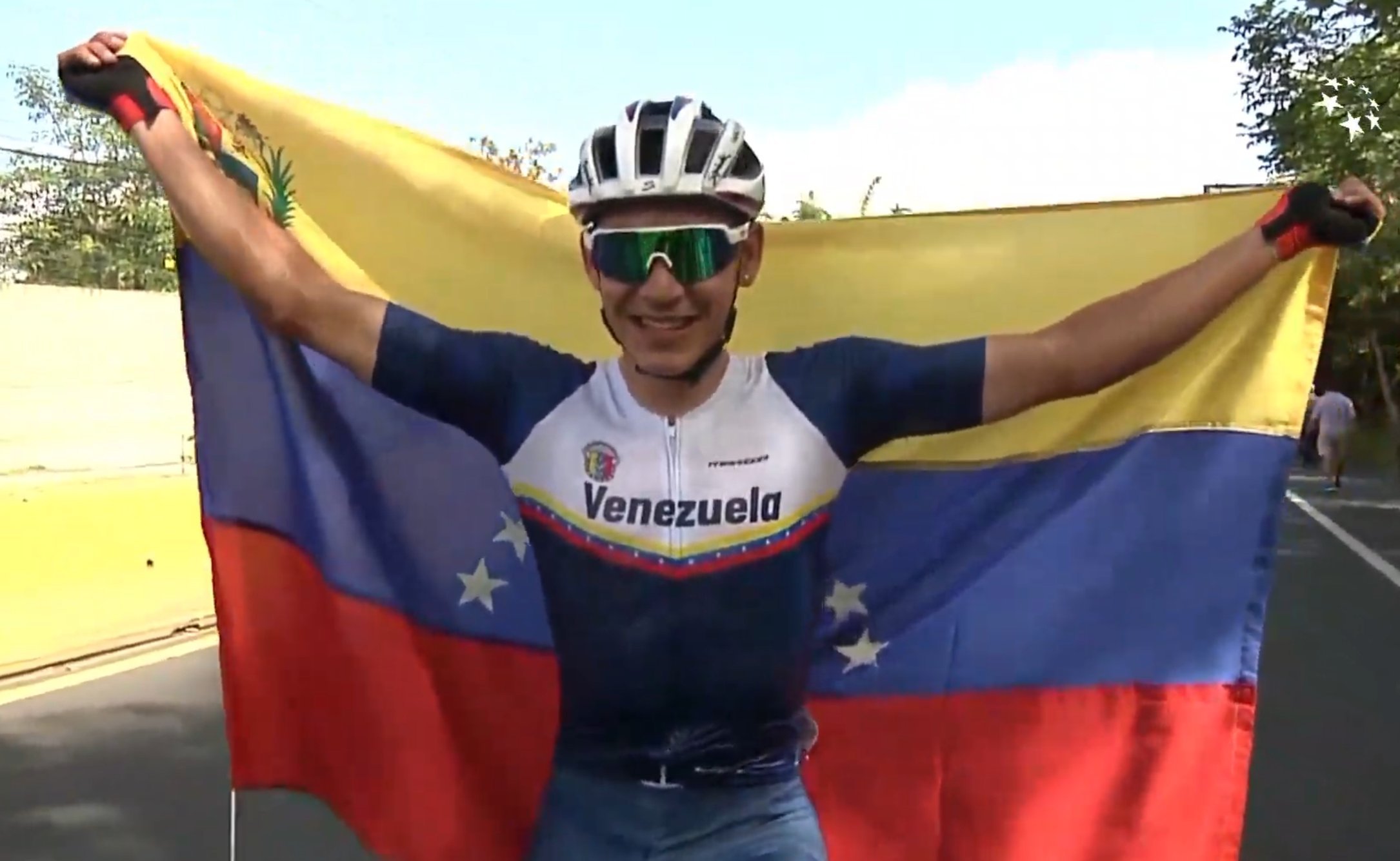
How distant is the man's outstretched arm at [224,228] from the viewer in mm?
3029

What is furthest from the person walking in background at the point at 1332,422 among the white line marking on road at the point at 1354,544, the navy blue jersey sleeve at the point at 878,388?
the navy blue jersey sleeve at the point at 878,388

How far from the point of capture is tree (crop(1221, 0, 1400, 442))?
17.2m

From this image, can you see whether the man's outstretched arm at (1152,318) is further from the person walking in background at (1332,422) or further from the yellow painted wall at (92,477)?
the person walking in background at (1332,422)

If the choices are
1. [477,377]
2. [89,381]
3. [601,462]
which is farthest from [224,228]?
[89,381]

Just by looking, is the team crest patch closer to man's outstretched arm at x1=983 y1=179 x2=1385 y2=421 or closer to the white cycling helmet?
the white cycling helmet

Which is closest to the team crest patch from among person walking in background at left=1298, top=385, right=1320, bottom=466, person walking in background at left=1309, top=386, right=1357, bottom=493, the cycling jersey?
the cycling jersey

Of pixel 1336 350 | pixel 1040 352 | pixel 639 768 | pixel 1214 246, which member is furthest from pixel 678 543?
pixel 1336 350

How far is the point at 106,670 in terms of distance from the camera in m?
10.3

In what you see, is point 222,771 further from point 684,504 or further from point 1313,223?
point 1313,223

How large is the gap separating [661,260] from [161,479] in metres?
12.1

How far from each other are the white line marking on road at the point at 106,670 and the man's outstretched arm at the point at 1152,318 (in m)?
6.78

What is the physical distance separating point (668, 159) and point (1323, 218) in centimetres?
121

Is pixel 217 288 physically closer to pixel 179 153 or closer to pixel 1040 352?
pixel 179 153

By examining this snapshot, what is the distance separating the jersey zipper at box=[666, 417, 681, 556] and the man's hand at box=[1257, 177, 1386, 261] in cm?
117
